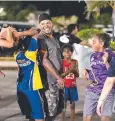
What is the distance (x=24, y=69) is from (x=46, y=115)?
0.69 m

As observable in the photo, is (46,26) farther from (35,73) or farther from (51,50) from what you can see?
(35,73)

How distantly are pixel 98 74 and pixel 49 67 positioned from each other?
643 millimetres

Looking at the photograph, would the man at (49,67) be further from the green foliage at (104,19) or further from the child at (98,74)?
the green foliage at (104,19)

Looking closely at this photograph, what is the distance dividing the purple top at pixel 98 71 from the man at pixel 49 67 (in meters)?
0.43

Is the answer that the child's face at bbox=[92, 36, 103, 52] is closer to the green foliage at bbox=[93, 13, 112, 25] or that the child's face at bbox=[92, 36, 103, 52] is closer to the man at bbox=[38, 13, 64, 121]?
the man at bbox=[38, 13, 64, 121]

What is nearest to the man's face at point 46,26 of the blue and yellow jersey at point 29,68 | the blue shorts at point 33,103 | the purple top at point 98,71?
the blue and yellow jersey at point 29,68

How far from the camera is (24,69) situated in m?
5.58

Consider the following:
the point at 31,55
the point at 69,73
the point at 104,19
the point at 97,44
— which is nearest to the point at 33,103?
the point at 31,55

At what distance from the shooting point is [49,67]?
18.6ft

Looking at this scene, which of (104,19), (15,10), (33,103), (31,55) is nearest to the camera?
(31,55)

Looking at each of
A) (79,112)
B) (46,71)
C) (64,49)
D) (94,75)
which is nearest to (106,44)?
(94,75)

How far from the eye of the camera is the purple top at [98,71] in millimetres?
5773

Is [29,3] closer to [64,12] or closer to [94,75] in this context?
[64,12]

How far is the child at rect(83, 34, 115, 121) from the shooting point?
5.75 metres
